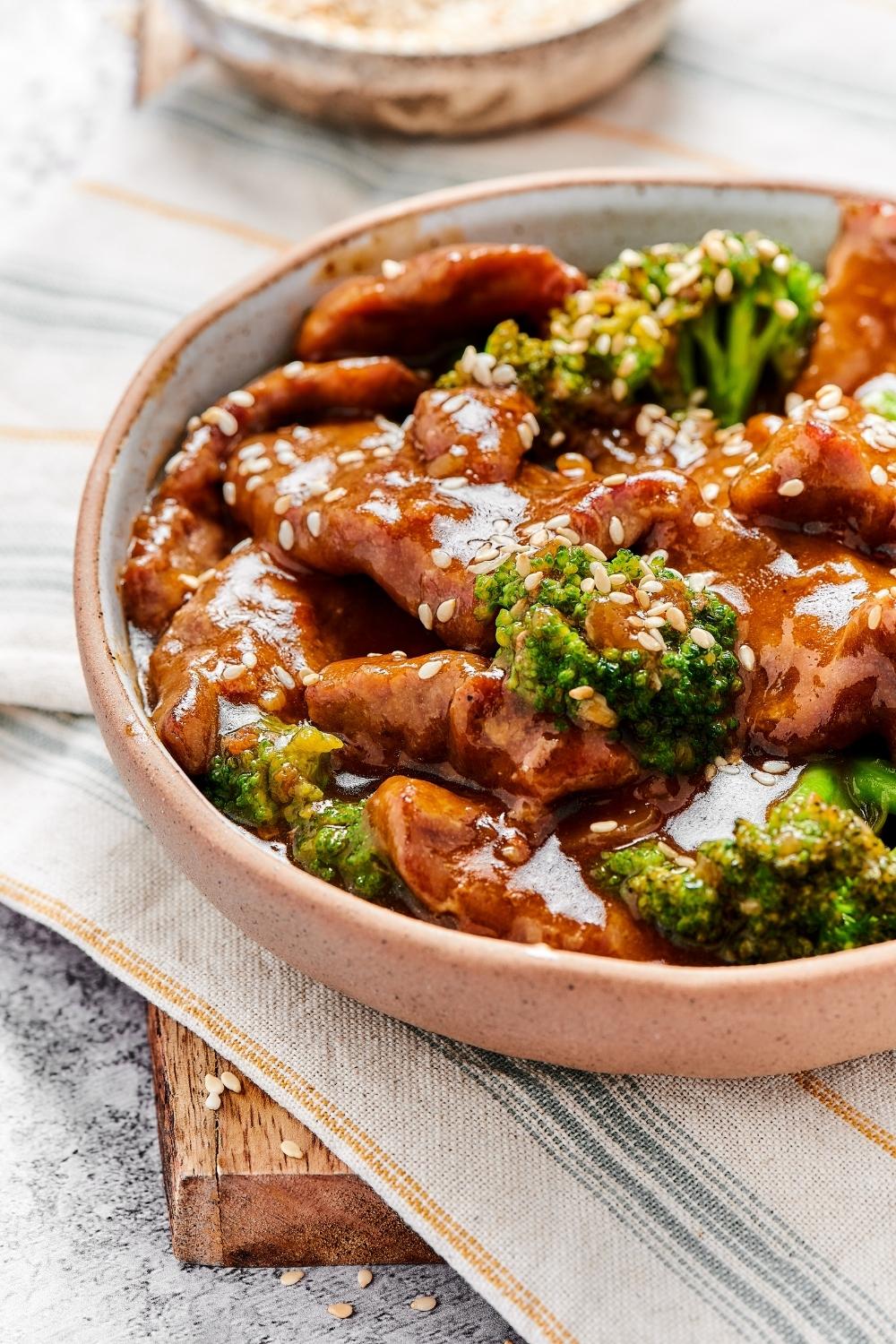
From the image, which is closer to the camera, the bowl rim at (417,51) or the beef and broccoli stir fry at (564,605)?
the beef and broccoli stir fry at (564,605)

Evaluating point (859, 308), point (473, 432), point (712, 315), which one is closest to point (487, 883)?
point (473, 432)

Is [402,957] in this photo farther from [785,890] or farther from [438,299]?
[438,299]

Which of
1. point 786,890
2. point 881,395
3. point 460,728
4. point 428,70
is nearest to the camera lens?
point 786,890

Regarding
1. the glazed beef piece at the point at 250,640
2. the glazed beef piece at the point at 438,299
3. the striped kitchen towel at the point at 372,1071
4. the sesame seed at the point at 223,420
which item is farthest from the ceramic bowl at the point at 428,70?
the glazed beef piece at the point at 250,640

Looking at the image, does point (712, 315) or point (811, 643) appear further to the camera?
point (712, 315)

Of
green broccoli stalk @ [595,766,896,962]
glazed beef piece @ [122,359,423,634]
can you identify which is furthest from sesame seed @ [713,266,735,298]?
green broccoli stalk @ [595,766,896,962]

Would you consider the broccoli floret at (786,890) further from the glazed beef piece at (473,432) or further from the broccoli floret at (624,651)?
the glazed beef piece at (473,432)

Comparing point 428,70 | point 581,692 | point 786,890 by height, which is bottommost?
point 786,890
